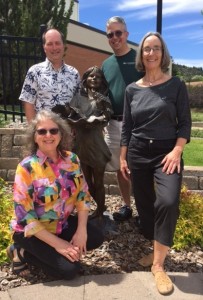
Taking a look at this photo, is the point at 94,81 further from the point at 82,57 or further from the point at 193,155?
the point at 82,57

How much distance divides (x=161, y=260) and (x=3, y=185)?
298cm

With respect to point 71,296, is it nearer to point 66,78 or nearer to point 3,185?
point 66,78

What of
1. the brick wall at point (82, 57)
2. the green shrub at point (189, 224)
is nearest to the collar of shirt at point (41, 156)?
the green shrub at point (189, 224)

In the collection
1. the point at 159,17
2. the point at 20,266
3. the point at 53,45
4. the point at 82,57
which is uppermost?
the point at 82,57

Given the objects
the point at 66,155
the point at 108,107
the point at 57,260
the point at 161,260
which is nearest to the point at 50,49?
the point at 108,107

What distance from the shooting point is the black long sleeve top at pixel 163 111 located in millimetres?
2928

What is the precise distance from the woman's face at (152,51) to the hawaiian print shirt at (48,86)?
0.82 metres

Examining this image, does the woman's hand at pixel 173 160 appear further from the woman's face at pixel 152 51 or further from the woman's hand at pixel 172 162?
the woman's face at pixel 152 51

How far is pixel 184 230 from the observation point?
12.7 ft

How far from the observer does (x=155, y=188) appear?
9.96 ft

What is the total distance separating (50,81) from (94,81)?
0.40 metres

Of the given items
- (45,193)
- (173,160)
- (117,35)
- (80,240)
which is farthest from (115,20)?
(80,240)

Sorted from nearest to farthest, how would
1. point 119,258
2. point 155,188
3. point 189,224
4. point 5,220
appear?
point 155,188
point 119,258
point 5,220
point 189,224

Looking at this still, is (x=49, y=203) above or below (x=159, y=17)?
below
